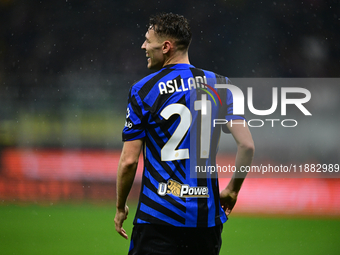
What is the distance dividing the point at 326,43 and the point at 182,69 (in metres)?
8.56

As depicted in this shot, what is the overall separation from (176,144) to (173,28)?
49cm

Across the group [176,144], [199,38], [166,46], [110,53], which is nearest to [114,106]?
[110,53]

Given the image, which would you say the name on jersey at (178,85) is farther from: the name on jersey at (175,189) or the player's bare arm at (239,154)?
the name on jersey at (175,189)

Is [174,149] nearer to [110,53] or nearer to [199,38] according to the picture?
[199,38]

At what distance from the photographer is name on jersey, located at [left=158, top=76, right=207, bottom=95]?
1363 mm

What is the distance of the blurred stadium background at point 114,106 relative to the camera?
473 cm

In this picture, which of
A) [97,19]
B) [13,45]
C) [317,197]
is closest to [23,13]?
[13,45]

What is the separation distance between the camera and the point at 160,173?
1.33 m

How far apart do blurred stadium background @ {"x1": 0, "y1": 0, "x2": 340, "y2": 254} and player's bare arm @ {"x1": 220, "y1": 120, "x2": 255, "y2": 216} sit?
246cm

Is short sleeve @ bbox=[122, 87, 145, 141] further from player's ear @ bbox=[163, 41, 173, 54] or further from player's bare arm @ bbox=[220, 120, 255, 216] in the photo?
player's bare arm @ bbox=[220, 120, 255, 216]

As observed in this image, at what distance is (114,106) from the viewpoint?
8164 millimetres

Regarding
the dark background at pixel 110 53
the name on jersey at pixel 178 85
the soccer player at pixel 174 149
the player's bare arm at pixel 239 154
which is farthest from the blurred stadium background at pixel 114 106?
the name on jersey at pixel 178 85

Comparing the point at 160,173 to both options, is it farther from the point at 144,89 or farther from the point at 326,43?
the point at 326,43

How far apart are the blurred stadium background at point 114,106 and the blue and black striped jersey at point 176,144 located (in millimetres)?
2627
